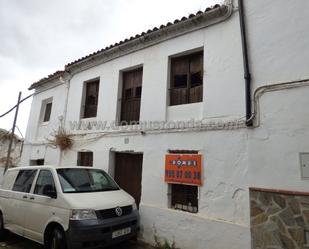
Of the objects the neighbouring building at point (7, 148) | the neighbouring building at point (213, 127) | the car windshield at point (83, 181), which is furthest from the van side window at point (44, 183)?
the neighbouring building at point (7, 148)

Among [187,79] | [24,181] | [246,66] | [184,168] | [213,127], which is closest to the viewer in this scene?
[246,66]

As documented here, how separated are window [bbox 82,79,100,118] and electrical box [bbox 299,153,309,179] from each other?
6.62 m

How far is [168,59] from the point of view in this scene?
6.79 metres

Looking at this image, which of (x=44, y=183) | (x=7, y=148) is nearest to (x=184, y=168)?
(x=44, y=183)

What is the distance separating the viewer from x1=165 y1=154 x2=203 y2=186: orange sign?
552 centimetres

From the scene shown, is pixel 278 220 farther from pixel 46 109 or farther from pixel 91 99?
pixel 46 109

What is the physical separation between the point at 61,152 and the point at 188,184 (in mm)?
5711

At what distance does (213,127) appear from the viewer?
5.44 m

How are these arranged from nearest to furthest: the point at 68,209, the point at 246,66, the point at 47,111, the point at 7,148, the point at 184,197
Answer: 1. the point at 68,209
2. the point at 246,66
3. the point at 184,197
4. the point at 47,111
5. the point at 7,148

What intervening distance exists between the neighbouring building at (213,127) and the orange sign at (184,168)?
0.02 metres

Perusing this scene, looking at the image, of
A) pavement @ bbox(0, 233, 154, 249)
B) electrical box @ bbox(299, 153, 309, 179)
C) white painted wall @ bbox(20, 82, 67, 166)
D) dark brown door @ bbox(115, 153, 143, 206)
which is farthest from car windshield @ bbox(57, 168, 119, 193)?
electrical box @ bbox(299, 153, 309, 179)

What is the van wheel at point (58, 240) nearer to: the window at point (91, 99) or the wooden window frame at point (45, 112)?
the window at point (91, 99)

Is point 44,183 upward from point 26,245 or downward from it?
upward

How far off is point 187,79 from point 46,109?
8009 millimetres
